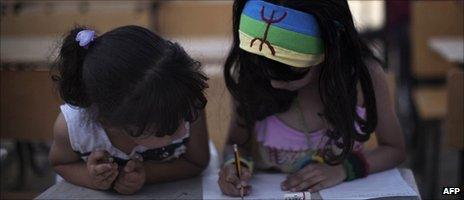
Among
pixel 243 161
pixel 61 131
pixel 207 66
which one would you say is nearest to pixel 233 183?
pixel 243 161

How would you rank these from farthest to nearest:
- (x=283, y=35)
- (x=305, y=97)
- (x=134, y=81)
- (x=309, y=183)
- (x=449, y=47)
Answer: (x=449, y=47) < (x=305, y=97) < (x=309, y=183) < (x=283, y=35) < (x=134, y=81)

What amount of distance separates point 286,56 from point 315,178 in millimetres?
317

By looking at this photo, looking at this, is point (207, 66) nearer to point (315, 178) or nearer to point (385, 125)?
point (385, 125)

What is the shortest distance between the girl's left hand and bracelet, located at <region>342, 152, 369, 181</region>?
2cm

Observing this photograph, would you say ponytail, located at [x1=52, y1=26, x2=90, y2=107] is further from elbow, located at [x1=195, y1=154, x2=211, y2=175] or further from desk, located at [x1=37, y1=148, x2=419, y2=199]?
elbow, located at [x1=195, y1=154, x2=211, y2=175]

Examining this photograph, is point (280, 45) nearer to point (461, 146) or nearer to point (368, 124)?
point (368, 124)

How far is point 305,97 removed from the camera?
71.2 inches

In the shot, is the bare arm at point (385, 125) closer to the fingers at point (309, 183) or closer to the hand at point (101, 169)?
the fingers at point (309, 183)

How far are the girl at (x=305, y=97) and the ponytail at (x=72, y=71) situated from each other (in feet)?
1.27

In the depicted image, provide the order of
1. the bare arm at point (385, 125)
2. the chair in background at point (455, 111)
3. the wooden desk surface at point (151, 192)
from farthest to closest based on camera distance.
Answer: the chair in background at point (455, 111) → the bare arm at point (385, 125) → the wooden desk surface at point (151, 192)

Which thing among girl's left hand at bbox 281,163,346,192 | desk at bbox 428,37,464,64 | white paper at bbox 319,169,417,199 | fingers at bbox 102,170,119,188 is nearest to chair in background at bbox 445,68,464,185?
desk at bbox 428,37,464,64

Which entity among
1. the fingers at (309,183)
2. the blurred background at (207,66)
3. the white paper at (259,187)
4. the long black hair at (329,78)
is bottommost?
the blurred background at (207,66)

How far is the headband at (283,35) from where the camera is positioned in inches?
58.9

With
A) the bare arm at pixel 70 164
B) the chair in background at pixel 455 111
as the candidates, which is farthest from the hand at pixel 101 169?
the chair in background at pixel 455 111
